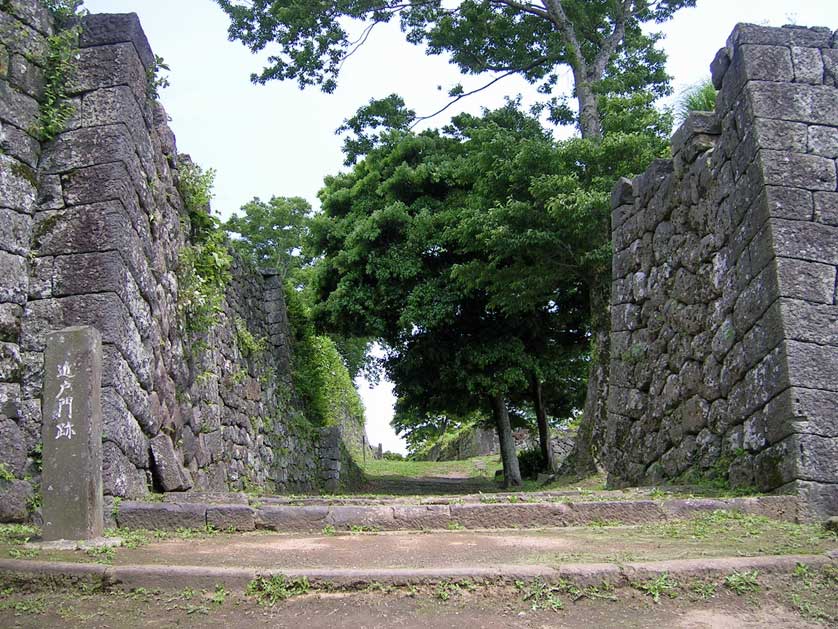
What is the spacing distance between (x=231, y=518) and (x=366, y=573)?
1.85m

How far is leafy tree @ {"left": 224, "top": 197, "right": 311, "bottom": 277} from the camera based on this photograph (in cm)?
3052

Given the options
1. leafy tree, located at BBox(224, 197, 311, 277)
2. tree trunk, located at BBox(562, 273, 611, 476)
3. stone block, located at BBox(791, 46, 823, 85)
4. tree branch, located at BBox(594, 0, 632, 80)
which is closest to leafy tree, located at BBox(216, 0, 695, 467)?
tree branch, located at BBox(594, 0, 632, 80)

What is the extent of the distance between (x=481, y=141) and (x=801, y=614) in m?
11.8

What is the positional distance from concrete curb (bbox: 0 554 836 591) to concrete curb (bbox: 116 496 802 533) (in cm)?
139

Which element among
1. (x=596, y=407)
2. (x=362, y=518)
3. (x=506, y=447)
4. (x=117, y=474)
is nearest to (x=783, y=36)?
(x=362, y=518)

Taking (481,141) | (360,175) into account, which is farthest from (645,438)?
(360,175)

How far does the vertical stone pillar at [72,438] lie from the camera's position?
171 inches

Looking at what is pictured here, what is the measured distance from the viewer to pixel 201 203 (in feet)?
27.2

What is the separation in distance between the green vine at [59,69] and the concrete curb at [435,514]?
2939mm

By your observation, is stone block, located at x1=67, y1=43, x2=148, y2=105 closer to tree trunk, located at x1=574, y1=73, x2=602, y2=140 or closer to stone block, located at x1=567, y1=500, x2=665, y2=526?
stone block, located at x1=567, y1=500, x2=665, y2=526

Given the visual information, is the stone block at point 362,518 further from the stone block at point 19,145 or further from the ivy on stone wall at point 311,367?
the ivy on stone wall at point 311,367

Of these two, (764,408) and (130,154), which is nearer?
(764,408)

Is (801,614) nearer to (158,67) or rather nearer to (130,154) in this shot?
(130,154)

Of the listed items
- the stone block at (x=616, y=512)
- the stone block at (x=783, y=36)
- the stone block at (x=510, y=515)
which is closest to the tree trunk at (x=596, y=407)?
the stone block at (x=616, y=512)
